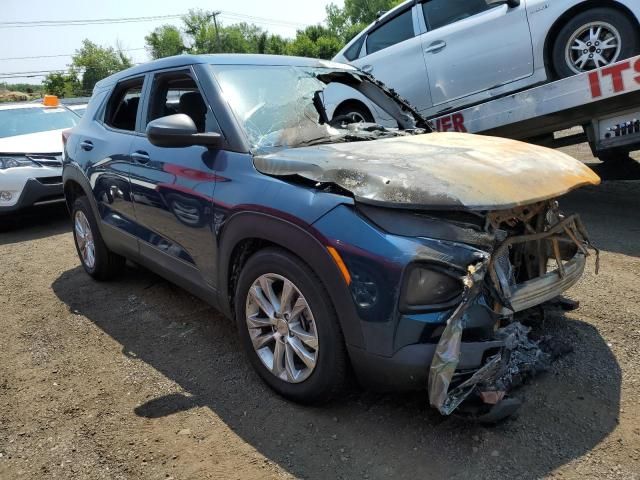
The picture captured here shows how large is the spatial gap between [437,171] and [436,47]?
3968 mm

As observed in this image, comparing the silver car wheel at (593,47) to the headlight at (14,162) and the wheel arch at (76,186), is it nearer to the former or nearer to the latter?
the wheel arch at (76,186)

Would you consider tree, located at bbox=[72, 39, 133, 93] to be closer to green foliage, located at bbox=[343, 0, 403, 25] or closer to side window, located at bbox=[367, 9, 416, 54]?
green foliage, located at bbox=[343, 0, 403, 25]

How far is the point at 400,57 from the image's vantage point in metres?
6.17

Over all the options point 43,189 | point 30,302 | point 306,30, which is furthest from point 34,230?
point 306,30

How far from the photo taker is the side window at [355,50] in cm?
677

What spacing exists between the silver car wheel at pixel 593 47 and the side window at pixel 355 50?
2.66m

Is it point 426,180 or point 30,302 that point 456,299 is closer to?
point 426,180

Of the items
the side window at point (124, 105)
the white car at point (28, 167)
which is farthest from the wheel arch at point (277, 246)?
the white car at point (28, 167)

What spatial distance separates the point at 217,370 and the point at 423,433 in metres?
1.28

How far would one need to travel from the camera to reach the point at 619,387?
2.64 metres

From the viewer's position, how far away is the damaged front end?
2115mm

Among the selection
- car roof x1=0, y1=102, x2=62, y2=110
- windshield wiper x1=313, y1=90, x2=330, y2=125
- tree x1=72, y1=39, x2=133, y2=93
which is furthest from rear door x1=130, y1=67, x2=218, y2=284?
tree x1=72, y1=39, x2=133, y2=93

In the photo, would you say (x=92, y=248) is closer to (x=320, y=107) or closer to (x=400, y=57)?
(x=320, y=107)

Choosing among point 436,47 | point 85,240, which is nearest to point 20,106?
point 85,240
